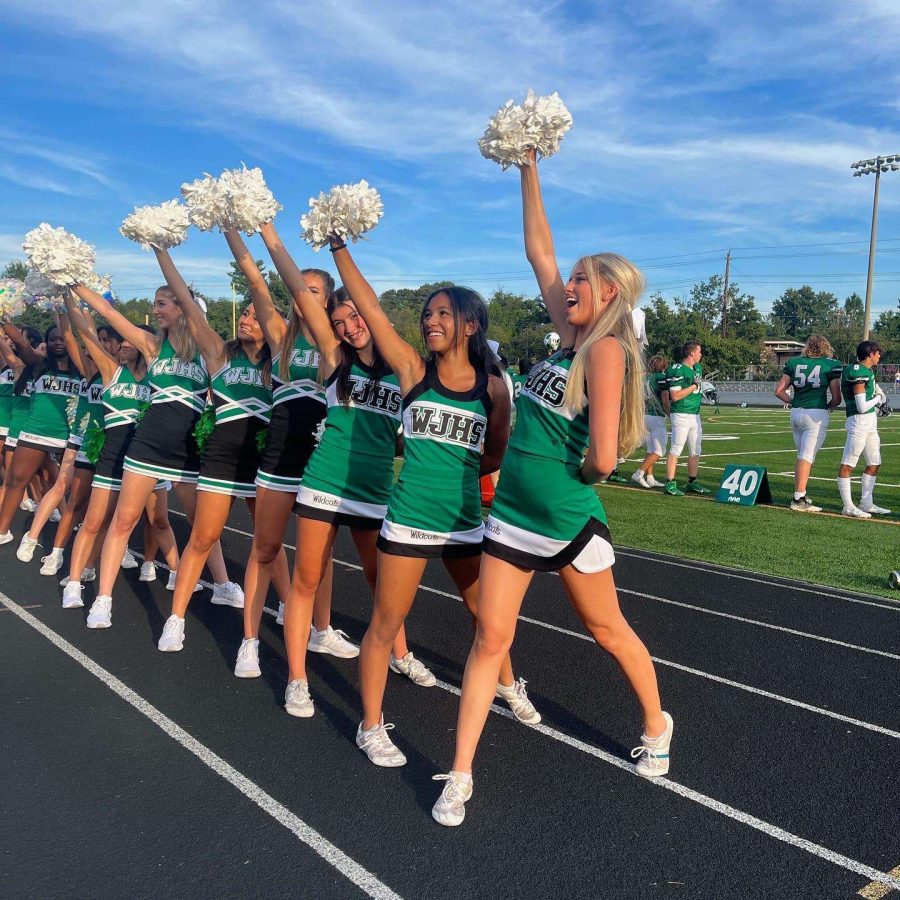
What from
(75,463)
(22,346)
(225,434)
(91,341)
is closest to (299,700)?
(225,434)

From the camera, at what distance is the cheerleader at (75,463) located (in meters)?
6.52

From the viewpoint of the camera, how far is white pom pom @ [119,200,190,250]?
4754 millimetres

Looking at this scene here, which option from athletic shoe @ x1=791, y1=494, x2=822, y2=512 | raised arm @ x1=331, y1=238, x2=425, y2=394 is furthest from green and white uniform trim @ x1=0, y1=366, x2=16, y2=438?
athletic shoe @ x1=791, y1=494, x2=822, y2=512

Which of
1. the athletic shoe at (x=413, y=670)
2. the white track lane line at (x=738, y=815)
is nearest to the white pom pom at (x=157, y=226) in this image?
the athletic shoe at (x=413, y=670)

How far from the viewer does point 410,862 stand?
280 centimetres

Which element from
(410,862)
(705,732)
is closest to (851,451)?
(705,732)

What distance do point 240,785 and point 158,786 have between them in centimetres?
31

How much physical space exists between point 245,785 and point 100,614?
2403 mm

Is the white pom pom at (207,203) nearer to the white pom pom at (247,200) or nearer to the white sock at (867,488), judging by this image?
the white pom pom at (247,200)

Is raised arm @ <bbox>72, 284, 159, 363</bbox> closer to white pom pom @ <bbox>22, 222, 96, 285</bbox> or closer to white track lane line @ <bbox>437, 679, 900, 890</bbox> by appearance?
white pom pom @ <bbox>22, 222, 96, 285</bbox>

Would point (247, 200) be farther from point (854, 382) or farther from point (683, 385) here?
point (683, 385)

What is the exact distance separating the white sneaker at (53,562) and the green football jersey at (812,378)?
798 cm

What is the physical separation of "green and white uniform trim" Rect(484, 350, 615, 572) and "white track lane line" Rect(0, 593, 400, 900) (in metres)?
1.12

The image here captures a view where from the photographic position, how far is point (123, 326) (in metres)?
5.41
